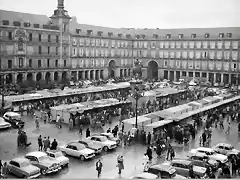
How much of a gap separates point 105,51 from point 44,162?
3813 cm

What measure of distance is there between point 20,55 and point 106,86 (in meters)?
10.4

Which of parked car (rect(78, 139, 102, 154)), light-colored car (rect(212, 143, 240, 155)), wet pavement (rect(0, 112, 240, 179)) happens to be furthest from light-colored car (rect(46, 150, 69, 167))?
light-colored car (rect(212, 143, 240, 155))

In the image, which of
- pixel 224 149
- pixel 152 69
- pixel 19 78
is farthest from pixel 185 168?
pixel 152 69

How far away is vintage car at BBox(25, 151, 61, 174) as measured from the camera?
12540 millimetres

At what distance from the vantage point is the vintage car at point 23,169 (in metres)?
11.8

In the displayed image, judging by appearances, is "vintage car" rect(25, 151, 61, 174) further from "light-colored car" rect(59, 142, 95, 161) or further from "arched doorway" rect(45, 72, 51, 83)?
"arched doorway" rect(45, 72, 51, 83)

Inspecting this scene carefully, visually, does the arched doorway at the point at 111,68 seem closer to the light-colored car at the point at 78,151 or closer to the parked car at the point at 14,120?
the parked car at the point at 14,120

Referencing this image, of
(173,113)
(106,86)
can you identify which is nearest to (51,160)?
(173,113)

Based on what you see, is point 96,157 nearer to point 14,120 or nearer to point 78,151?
point 78,151

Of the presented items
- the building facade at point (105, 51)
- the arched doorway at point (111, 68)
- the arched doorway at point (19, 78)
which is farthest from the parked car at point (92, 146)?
the arched doorway at point (111, 68)

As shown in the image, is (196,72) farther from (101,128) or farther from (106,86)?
(101,128)

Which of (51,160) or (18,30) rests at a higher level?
(18,30)

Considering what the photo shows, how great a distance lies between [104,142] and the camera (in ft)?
52.4

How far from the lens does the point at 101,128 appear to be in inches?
805
